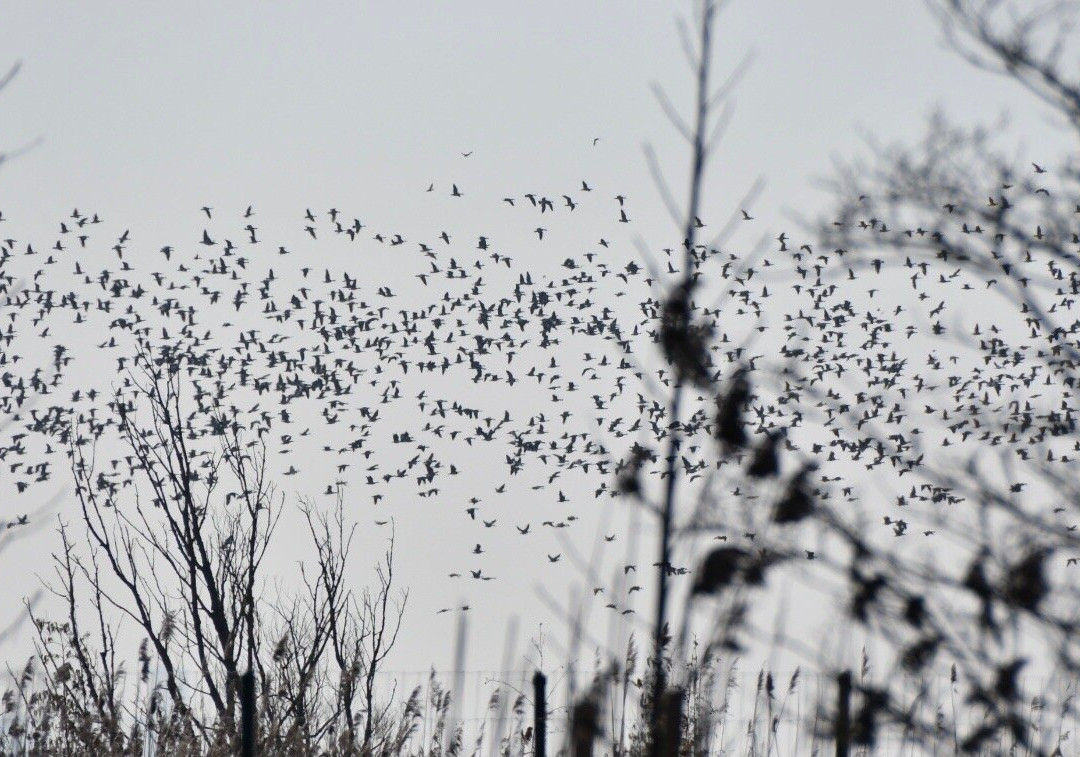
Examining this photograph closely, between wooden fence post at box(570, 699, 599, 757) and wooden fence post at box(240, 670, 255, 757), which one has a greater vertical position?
wooden fence post at box(240, 670, 255, 757)

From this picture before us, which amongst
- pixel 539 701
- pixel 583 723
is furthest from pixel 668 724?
pixel 539 701

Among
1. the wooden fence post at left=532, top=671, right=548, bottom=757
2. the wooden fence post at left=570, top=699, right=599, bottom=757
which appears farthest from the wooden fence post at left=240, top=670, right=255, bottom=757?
the wooden fence post at left=570, top=699, right=599, bottom=757

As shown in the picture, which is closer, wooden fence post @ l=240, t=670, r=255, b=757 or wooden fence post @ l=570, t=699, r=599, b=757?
wooden fence post @ l=570, t=699, r=599, b=757

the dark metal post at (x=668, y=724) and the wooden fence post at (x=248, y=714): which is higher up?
the wooden fence post at (x=248, y=714)

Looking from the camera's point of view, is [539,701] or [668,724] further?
[539,701]

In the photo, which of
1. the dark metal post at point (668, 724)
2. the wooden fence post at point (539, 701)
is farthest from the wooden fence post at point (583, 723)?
the wooden fence post at point (539, 701)

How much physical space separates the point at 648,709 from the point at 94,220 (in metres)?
16.9

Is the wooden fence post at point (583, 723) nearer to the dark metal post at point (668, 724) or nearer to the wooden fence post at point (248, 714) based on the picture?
the dark metal post at point (668, 724)

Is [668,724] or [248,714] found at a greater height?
[248,714]

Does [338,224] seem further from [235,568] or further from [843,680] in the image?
[843,680]

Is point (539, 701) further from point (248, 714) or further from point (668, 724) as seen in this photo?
point (668, 724)

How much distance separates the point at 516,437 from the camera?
1795cm

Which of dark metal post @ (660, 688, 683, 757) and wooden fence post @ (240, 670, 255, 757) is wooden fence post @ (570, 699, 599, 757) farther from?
wooden fence post @ (240, 670, 255, 757)

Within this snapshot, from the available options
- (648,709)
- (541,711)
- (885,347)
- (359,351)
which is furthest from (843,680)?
(359,351)
